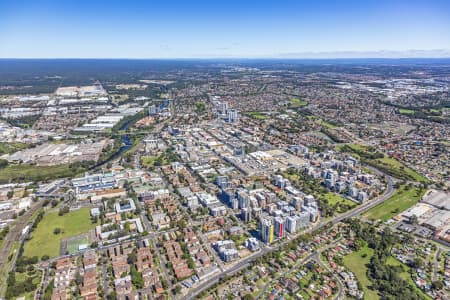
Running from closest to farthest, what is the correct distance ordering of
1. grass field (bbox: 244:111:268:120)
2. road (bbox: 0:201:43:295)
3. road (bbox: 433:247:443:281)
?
1. road (bbox: 433:247:443:281)
2. road (bbox: 0:201:43:295)
3. grass field (bbox: 244:111:268:120)

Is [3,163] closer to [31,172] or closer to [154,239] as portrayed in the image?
[31,172]

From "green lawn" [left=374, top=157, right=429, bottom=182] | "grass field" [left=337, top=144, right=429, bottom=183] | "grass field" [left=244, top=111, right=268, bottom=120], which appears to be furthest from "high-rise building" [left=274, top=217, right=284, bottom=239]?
"grass field" [left=244, top=111, right=268, bottom=120]

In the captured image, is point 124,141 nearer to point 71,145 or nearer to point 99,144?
point 99,144

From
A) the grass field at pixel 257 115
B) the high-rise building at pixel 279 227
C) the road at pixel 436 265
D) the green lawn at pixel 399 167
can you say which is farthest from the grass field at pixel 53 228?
the grass field at pixel 257 115

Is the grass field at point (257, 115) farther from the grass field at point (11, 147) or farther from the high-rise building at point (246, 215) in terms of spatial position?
the grass field at point (11, 147)

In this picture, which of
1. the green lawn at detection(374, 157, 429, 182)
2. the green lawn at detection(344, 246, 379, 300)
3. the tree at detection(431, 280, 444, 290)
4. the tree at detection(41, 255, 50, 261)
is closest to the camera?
the green lawn at detection(344, 246, 379, 300)

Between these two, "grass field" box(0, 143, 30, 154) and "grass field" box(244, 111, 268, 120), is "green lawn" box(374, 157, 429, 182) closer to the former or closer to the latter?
"grass field" box(244, 111, 268, 120)

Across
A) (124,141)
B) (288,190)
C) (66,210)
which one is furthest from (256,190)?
(124,141)

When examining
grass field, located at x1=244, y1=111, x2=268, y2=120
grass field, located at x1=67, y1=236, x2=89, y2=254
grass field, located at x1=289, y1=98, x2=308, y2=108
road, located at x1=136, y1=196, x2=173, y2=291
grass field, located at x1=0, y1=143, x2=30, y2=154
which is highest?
grass field, located at x1=289, y1=98, x2=308, y2=108
